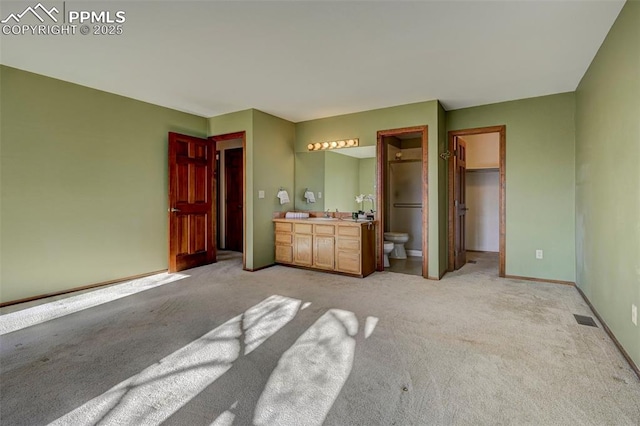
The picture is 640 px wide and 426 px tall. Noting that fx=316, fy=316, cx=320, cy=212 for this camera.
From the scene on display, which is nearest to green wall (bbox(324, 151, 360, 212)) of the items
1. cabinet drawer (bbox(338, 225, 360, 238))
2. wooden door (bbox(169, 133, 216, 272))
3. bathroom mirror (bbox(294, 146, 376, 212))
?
bathroom mirror (bbox(294, 146, 376, 212))

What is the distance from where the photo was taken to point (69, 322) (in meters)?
2.73

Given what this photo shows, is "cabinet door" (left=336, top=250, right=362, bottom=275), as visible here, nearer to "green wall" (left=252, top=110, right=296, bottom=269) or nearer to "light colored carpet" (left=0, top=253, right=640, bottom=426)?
"light colored carpet" (left=0, top=253, right=640, bottom=426)

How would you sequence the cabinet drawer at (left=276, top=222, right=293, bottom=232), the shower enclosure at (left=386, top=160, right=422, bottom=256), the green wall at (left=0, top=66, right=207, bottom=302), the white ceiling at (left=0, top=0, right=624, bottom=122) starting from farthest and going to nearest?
the shower enclosure at (left=386, top=160, right=422, bottom=256) → the cabinet drawer at (left=276, top=222, right=293, bottom=232) → the green wall at (left=0, top=66, right=207, bottom=302) → the white ceiling at (left=0, top=0, right=624, bottom=122)

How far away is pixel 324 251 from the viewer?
459cm

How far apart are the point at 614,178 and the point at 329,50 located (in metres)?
2.47

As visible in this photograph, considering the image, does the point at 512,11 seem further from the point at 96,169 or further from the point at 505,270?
the point at 96,169

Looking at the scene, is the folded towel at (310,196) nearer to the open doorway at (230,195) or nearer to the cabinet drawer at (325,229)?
the cabinet drawer at (325,229)

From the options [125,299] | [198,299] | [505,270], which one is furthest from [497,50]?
[125,299]

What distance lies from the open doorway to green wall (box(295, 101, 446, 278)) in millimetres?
2055

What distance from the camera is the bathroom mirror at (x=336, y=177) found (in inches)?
190

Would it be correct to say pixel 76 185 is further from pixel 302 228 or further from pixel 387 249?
pixel 387 249

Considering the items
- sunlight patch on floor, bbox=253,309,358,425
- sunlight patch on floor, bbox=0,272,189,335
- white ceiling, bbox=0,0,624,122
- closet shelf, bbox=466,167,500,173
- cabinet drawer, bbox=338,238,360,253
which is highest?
white ceiling, bbox=0,0,624,122

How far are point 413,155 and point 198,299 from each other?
13.1 ft

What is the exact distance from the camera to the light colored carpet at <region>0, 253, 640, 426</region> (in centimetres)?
159
